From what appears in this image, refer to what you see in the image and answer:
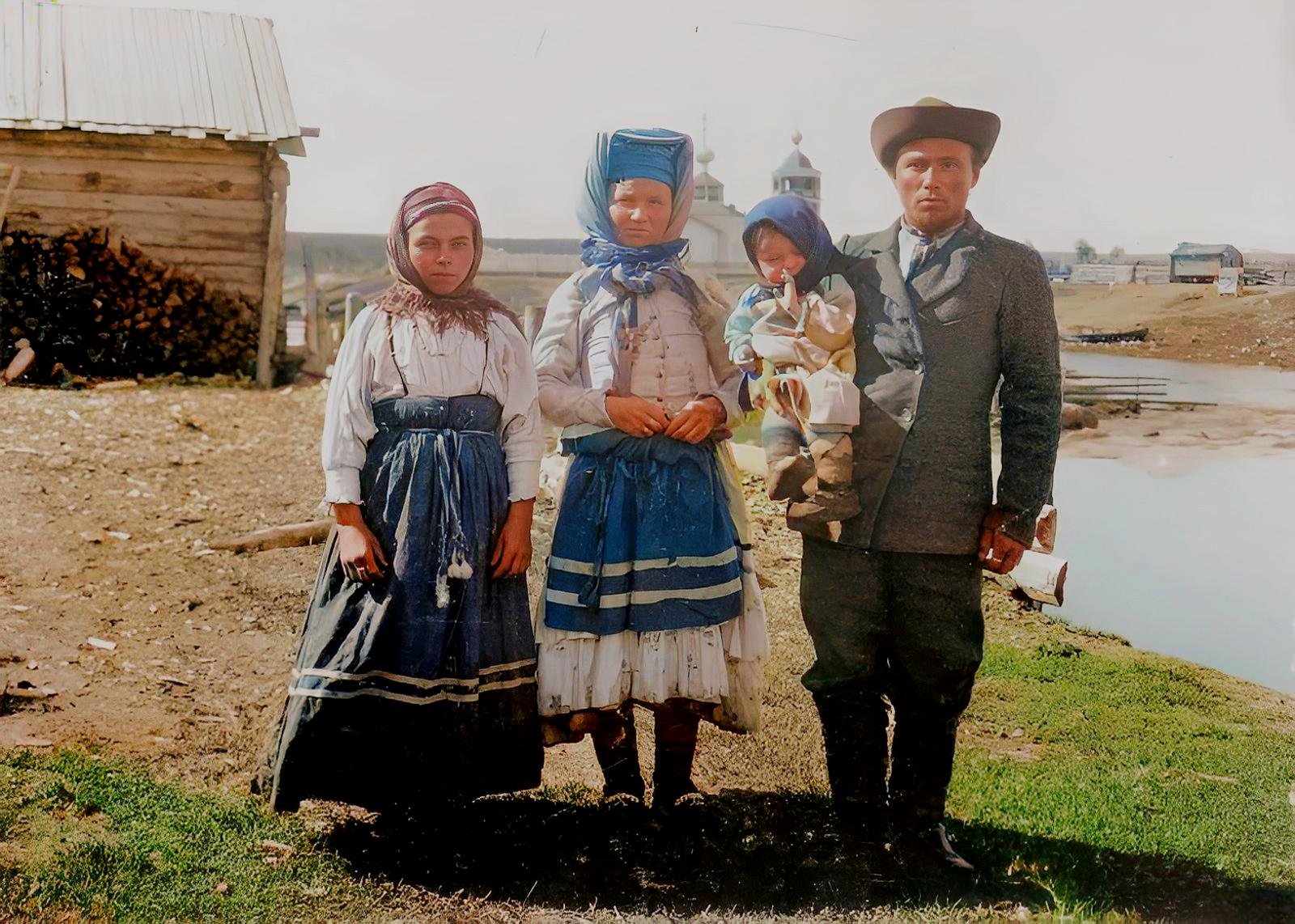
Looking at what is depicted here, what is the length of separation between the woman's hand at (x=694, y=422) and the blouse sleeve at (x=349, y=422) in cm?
79

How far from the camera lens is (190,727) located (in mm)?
3172

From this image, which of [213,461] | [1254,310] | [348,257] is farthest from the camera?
[213,461]

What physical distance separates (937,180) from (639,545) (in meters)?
1.22

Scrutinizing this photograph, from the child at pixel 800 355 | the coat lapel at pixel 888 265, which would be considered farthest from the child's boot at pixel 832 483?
the coat lapel at pixel 888 265

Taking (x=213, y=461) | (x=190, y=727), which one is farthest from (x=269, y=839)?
(x=213, y=461)

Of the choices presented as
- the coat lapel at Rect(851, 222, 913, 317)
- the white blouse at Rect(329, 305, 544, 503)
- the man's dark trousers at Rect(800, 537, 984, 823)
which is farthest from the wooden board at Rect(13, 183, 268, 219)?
the man's dark trousers at Rect(800, 537, 984, 823)

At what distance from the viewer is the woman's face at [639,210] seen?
110 inches

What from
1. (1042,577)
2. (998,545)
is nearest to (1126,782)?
(1042,577)

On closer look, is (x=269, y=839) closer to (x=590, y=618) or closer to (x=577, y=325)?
(x=590, y=618)

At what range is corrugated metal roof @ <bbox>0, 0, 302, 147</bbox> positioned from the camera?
11.6ft

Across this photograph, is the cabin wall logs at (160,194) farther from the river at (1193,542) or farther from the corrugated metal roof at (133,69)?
the river at (1193,542)

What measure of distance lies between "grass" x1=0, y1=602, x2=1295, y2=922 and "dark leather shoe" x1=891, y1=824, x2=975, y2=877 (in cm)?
6

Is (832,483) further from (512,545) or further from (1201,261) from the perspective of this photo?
(1201,261)

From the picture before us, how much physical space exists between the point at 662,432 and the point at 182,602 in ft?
6.22
